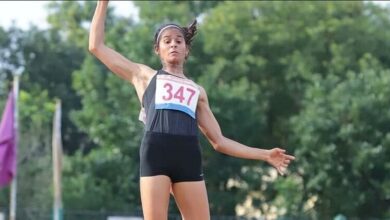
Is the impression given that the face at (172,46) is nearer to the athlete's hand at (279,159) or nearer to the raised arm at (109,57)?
the raised arm at (109,57)

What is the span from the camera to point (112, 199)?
33969 millimetres

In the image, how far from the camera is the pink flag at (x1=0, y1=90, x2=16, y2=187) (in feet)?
74.7

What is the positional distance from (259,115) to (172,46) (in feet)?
96.8

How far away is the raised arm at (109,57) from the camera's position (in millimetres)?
5766

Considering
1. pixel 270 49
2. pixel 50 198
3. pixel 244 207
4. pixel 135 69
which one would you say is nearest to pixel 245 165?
pixel 244 207

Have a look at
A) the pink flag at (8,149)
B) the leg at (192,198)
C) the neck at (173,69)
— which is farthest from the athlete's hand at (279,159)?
the pink flag at (8,149)

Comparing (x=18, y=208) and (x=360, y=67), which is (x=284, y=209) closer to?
(x=360, y=67)

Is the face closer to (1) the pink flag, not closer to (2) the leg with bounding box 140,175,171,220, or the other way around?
(2) the leg with bounding box 140,175,171,220

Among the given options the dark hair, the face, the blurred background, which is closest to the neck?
the face

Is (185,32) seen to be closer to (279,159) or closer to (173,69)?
(173,69)

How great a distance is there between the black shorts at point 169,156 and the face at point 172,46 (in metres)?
0.45

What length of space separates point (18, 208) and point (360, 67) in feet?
41.2

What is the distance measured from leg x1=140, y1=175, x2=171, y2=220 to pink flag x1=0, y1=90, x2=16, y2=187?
17491 millimetres

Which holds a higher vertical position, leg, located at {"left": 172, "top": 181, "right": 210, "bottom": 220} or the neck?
the neck
